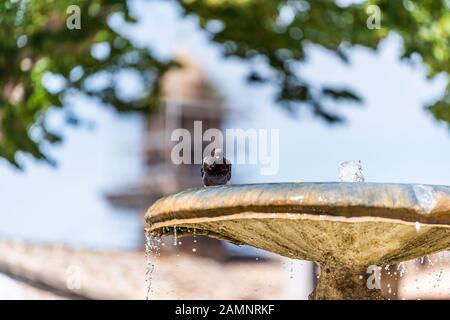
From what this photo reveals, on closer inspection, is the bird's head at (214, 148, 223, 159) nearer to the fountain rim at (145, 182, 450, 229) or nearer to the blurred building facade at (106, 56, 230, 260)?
the fountain rim at (145, 182, 450, 229)

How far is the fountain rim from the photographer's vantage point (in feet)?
13.3

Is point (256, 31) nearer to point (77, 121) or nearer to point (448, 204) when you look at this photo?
point (77, 121)

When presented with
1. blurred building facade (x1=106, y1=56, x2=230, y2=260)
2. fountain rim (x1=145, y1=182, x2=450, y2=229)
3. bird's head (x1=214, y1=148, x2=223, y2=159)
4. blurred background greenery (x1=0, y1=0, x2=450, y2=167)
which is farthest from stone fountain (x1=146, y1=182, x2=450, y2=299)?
blurred building facade (x1=106, y1=56, x2=230, y2=260)

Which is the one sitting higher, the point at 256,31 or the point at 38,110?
the point at 256,31

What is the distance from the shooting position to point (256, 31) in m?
12.3

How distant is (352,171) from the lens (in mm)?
5043

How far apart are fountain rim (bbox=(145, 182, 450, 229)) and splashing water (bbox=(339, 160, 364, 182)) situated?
33.6 inches

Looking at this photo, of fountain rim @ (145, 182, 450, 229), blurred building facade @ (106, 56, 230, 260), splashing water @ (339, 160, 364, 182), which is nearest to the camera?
fountain rim @ (145, 182, 450, 229)

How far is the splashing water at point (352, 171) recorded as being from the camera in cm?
503

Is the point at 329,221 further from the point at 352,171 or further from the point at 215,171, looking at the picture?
the point at 215,171

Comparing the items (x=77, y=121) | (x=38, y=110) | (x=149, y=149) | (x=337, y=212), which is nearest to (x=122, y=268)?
(x=77, y=121)
